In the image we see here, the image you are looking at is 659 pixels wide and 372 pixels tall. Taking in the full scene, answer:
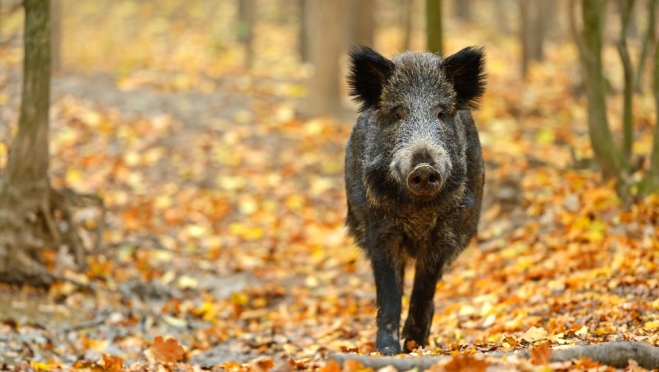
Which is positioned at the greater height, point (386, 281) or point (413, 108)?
point (413, 108)

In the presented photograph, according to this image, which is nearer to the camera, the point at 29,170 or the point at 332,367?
the point at 332,367

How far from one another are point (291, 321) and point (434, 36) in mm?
4310

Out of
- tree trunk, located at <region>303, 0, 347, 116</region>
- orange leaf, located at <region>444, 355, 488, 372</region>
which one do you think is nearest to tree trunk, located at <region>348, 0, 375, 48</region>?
tree trunk, located at <region>303, 0, 347, 116</region>

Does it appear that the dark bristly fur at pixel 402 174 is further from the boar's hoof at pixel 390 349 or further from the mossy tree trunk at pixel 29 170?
the mossy tree trunk at pixel 29 170

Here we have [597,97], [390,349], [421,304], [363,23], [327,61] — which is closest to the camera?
[390,349]

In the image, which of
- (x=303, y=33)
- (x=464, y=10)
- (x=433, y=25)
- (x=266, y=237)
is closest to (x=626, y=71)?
(x=433, y=25)

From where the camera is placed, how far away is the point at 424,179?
490 centimetres

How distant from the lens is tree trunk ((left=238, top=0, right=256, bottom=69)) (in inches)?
802

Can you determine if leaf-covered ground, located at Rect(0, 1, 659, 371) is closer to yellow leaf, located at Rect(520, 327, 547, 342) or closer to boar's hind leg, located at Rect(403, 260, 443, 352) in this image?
yellow leaf, located at Rect(520, 327, 547, 342)

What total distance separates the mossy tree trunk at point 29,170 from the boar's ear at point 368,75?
3312 millimetres

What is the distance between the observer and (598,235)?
8289mm

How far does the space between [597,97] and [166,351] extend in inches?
238

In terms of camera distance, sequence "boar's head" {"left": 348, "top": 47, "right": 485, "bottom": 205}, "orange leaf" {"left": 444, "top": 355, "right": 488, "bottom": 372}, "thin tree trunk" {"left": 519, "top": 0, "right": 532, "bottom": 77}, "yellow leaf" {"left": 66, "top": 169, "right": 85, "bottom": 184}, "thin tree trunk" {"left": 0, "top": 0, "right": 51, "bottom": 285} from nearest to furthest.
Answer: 1. "orange leaf" {"left": 444, "top": 355, "right": 488, "bottom": 372}
2. "boar's head" {"left": 348, "top": 47, "right": 485, "bottom": 205}
3. "thin tree trunk" {"left": 0, "top": 0, "right": 51, "bottom": 285}
4. "yellow leaf" {"left": 66, "top": 169, "right": 85, "bottom": 184}
5. "thin tree trunk" {"left": 519, "top": 0, "right": 532, "bottom": 77}

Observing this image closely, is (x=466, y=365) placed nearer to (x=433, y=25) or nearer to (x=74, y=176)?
(x=433, y=25)
